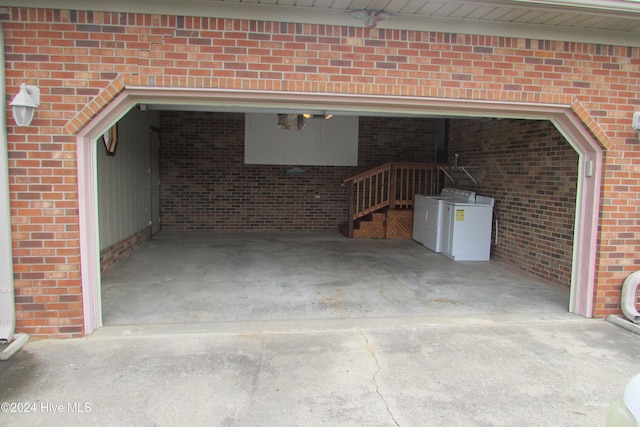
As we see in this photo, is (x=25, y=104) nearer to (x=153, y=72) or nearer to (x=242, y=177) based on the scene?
(x=153, y=72)

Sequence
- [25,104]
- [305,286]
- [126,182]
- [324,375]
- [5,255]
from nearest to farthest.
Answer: [324,375]
[25,104]
[5,255]
[305,286]
[126,182]

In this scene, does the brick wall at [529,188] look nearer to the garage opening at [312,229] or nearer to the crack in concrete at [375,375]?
the garage opening at [312,229]

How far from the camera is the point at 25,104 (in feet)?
11.6

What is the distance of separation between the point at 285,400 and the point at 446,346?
5.45 feet

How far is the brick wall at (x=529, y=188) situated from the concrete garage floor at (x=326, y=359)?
0.68m

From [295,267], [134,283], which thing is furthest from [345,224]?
[134,283]

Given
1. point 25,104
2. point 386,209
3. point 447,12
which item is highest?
point 447,12

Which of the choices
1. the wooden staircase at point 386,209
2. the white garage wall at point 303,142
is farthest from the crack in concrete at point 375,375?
the white garage wall at point 303,142

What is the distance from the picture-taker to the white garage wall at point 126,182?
638 centimetres

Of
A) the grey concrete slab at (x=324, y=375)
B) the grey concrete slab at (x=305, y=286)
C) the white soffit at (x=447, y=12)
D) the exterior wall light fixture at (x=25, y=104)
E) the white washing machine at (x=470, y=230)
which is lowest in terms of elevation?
the grey concrete slab at (x=324, y=375)

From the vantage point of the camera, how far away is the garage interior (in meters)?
5.25

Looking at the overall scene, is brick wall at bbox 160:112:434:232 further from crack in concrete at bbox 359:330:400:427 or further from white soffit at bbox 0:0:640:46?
crack in concrete at bbox 359:330:400:427

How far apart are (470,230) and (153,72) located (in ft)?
19.1

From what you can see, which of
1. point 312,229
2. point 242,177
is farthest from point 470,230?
point 242,177
